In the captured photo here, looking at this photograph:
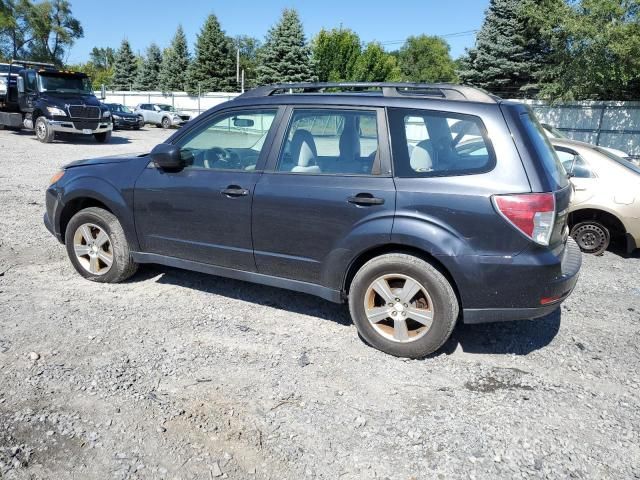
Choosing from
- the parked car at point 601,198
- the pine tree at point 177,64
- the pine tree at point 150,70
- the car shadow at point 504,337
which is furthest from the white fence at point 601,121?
the pine tree at point 150,70

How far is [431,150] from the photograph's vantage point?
3.64 meters

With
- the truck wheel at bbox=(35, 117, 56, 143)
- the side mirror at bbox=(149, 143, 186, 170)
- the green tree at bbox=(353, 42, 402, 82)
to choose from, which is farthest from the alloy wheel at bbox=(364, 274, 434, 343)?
the green tree at bbox=(353, 42, 402, 82)

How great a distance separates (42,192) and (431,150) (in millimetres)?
7946

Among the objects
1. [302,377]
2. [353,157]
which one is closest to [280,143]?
[353,157]

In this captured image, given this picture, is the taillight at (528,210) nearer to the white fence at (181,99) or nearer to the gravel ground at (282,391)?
the gravel ground at (282,391)

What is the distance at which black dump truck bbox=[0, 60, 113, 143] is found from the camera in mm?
17969

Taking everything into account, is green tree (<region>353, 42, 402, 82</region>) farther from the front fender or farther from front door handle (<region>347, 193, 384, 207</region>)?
front door handle (<region>347, 193, 384, 207</region>)

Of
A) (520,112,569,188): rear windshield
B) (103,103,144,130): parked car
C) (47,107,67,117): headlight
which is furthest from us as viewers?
(103,103,144,130): parked car

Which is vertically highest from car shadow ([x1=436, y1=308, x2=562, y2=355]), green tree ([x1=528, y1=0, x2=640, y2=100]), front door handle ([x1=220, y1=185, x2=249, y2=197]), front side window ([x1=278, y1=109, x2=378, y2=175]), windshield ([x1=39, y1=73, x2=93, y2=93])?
green tree ([x1=528, y1=0, x2=640, y2=100])

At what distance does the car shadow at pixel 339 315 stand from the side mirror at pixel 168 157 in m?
1.25

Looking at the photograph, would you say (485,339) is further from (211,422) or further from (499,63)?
(499,63)

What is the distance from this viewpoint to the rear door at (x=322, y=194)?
3.61m

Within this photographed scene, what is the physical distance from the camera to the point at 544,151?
359 centimetres

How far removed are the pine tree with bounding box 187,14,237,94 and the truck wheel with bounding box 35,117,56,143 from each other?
29.6 meters
